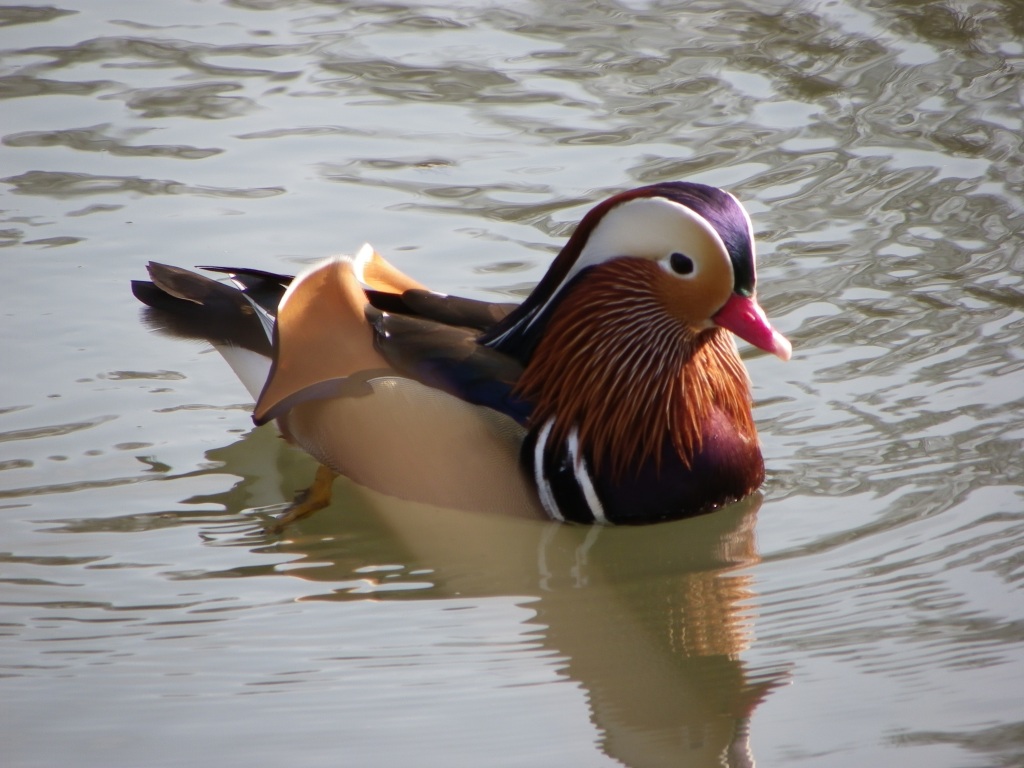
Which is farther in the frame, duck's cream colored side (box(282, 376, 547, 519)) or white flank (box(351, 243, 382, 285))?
white flank (box(351, 243, 382, 285))

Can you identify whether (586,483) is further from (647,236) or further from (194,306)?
(194,306)

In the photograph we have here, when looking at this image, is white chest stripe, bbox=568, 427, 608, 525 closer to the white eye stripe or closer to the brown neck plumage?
the brown neck plumage

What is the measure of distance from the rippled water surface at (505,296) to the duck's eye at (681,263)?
2.76 ft

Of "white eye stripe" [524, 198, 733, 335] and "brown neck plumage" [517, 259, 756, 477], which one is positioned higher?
"white eye stripe" [524, 198, 733, 335]

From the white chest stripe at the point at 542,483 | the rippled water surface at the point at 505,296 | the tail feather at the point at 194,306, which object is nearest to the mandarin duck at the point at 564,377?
the white chest stripe at the point at 542,483

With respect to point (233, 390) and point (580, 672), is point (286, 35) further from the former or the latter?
point (580, 672)

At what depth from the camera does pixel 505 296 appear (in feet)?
20.9

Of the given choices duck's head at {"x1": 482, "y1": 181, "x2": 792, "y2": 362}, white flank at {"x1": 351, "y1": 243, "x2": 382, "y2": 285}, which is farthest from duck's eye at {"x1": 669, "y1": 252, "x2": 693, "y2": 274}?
white flank at {"x1": 351, "y1": 243, "x2": 382, "y2": 285}

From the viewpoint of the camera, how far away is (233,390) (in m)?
5.99

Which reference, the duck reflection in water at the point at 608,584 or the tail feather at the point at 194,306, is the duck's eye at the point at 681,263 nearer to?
the duck reflection in water at the point at 608,584

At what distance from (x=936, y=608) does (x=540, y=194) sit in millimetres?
3360

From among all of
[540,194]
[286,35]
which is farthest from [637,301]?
[286,35]

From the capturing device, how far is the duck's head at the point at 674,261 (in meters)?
4.67

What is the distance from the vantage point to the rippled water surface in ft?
13.2
